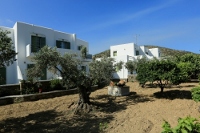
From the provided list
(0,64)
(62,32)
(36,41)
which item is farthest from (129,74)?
(0,64)

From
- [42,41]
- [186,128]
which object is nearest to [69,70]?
[186,128]

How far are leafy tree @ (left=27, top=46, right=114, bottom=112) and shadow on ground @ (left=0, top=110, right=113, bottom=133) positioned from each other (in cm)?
133

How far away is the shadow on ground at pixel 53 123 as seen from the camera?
686cm

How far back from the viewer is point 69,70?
9.32 meters

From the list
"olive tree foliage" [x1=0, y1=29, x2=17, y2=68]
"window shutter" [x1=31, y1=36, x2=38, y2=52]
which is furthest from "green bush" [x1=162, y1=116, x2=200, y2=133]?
"window shutter" [x1=31, y1=36, x2=38, y2=52]

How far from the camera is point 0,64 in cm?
732

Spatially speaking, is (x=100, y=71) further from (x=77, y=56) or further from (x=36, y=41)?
(x=36, y=41)

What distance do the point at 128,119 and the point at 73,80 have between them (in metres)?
3.78

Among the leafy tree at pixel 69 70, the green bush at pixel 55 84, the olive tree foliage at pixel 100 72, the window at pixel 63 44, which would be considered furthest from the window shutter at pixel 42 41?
the leafy tree at pixel 69 70

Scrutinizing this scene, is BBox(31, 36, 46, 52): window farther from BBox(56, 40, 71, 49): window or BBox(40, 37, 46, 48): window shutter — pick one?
BBox(56, 40, 71, 49): window

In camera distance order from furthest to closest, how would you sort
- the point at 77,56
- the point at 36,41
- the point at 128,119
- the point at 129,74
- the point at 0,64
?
the point at 129,74, the point at 36,41, the point at 77,56, the point at 128,119, the point at 0,64

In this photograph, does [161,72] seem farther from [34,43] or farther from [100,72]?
[34,43]

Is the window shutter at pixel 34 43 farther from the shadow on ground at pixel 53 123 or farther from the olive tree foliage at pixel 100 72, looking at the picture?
the shadow on ground at pixel 53 123

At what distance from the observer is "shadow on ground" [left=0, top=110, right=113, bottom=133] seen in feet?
22.5
